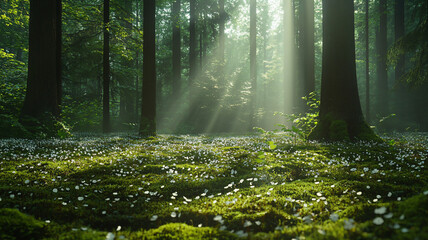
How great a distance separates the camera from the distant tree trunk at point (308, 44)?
16.1m

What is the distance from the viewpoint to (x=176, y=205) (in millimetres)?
3725

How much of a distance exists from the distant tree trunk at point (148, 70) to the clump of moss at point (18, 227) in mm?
11662

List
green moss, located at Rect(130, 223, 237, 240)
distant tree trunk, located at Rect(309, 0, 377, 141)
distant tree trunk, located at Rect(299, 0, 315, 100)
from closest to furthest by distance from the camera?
green moss, located at Rect(130, 223, 237, 240) < distant tree trunk, located at Rect(309, 0, 377, 141) < distant tree trunk, located at Rect(299, 0, 315, 100)

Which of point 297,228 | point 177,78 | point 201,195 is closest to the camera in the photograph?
point 297,228

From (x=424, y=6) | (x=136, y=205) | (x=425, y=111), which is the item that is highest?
(x=424, y=6)

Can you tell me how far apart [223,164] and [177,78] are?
22073mm

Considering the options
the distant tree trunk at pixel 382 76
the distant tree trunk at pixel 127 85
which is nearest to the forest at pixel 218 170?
the distant tree trunk at pixel 127 85

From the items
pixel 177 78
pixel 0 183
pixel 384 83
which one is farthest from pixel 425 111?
pixel 0 183

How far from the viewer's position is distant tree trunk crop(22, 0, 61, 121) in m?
11.1

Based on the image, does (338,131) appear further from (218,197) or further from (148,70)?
(148,70)

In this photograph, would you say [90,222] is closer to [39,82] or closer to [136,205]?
[136,205]

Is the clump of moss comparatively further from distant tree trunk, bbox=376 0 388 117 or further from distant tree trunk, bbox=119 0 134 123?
distant tree trunk, bbox=376 0 388 117

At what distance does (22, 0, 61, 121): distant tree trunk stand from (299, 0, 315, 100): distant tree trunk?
48.8ft

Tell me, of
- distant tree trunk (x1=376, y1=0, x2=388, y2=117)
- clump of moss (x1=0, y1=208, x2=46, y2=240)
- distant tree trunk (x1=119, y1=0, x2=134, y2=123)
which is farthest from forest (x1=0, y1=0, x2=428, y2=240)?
distant tree trunk (x1=376, y1=0, x2=388, y2=117)
